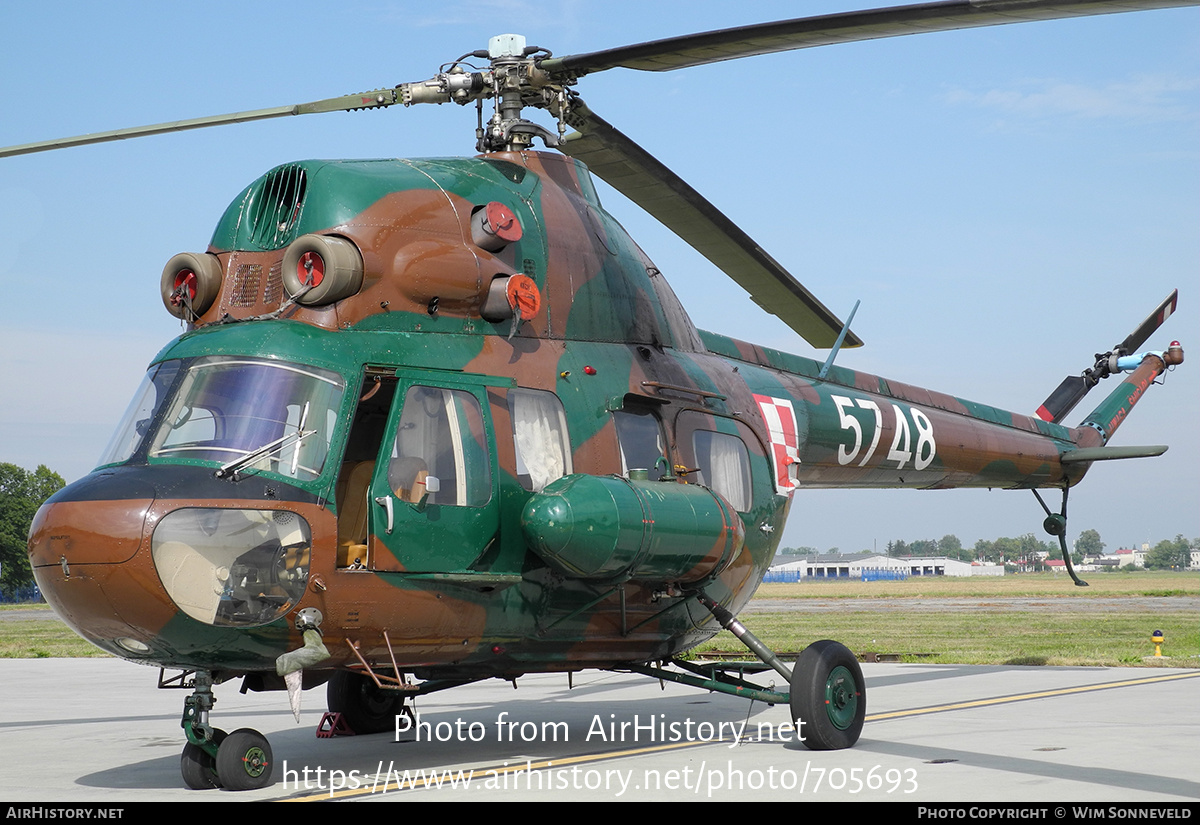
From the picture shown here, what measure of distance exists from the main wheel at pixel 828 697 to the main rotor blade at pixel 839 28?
449 cm

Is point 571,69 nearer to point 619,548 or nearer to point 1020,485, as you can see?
point 619,548

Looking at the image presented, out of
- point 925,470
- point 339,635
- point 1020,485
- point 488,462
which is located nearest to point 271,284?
point 488,462

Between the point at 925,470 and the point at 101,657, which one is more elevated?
the point at 925,470

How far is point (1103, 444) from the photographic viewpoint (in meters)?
16.8

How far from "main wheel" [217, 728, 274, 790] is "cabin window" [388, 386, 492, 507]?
1.78m

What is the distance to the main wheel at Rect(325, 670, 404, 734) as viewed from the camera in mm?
10398

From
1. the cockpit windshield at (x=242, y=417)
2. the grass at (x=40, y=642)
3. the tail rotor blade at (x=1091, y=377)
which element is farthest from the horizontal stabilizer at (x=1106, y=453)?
the grass at (x=40, y=642)

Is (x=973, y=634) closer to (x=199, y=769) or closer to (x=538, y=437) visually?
(x=538, y=437)

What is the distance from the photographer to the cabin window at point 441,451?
753 centimetres

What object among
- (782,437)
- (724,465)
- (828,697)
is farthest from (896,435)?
(828,697)

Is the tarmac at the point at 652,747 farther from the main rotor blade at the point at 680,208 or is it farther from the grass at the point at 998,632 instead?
the main rotor blade at the point at 680,208

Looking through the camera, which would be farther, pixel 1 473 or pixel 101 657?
pixel 1 473

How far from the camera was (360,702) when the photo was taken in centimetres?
1048

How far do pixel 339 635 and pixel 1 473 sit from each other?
82.5 metres
